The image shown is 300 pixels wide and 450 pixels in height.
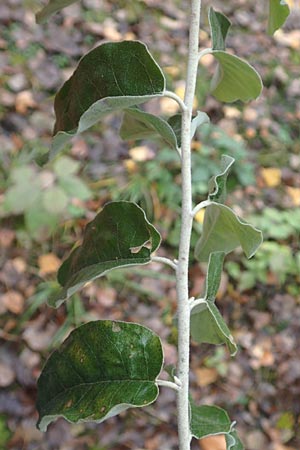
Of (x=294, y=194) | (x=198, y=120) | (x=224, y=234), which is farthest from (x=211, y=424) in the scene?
(x=294, y=194)

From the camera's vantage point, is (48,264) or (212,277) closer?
(212,277)

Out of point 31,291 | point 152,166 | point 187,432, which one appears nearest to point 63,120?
point 187,432

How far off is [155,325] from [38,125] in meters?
0.79

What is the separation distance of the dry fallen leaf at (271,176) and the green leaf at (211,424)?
1.51 m

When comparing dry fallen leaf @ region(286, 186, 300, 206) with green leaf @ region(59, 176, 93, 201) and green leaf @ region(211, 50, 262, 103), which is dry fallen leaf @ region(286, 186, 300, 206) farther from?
green leaf @ region(211, 50, 262, 103)

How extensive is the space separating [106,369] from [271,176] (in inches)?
65.1

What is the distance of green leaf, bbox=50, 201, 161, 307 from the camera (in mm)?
687

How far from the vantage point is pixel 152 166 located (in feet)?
6.76

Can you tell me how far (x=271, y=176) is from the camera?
223 cm

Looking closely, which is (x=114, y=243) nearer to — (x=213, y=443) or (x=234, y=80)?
(x=234, y=80)

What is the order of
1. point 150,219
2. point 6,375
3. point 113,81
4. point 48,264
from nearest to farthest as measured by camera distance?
point 113,81 → point 6,375 → point 48,264 → point 150,219

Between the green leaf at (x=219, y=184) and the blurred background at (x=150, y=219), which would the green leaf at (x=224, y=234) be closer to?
the green leaf at (x=219, y=184)

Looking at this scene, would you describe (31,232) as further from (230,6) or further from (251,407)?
(230,6)

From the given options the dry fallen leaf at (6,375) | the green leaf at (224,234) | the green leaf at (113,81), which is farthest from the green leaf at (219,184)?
the dry fallen leaf at (6,375)
